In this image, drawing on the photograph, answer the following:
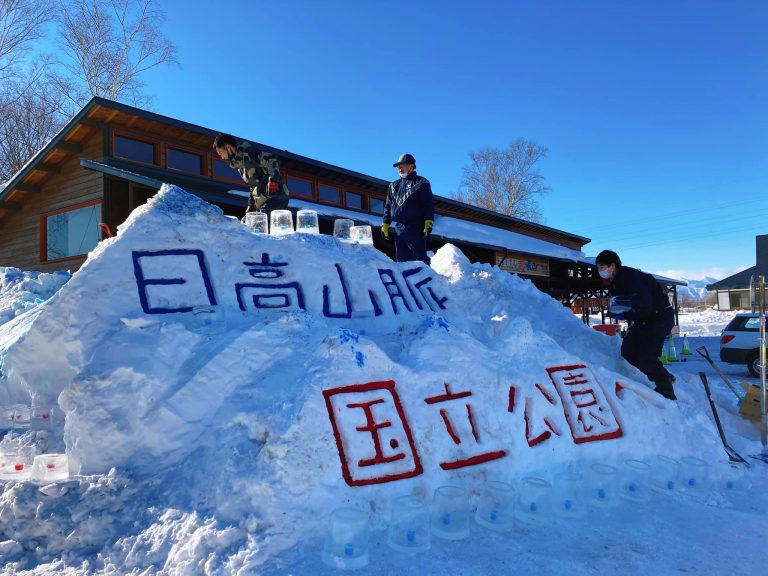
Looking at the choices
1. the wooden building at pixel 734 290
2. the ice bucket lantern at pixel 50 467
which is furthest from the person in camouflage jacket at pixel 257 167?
the wooden building at pixel 734 290

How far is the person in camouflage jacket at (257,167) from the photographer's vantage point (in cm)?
478

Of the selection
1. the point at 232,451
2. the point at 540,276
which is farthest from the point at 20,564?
the point at 540,276

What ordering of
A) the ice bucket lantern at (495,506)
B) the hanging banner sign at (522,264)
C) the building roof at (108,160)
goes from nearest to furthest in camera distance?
the ice bucket lantern at (495,506) → the building roof at (108,160) → the hanging banner sign at (522,264)

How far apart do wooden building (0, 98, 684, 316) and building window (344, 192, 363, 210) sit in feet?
0.20

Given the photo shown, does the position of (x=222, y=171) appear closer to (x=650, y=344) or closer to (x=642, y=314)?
A: (x=642, y=314)

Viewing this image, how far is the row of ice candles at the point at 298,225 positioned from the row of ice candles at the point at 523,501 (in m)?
2.24

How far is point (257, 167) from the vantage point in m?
4.84

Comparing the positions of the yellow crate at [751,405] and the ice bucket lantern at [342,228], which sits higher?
the ice bucket lantern at [342,228]

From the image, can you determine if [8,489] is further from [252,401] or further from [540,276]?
[540,276]

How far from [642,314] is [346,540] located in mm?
3336

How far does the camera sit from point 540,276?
51.8 feet

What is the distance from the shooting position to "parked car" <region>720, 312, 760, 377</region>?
9.14 metres

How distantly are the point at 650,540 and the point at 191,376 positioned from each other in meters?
2.52

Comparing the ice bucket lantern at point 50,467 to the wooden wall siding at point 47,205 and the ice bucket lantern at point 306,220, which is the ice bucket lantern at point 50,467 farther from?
the wooden wall siding at point 47,205
